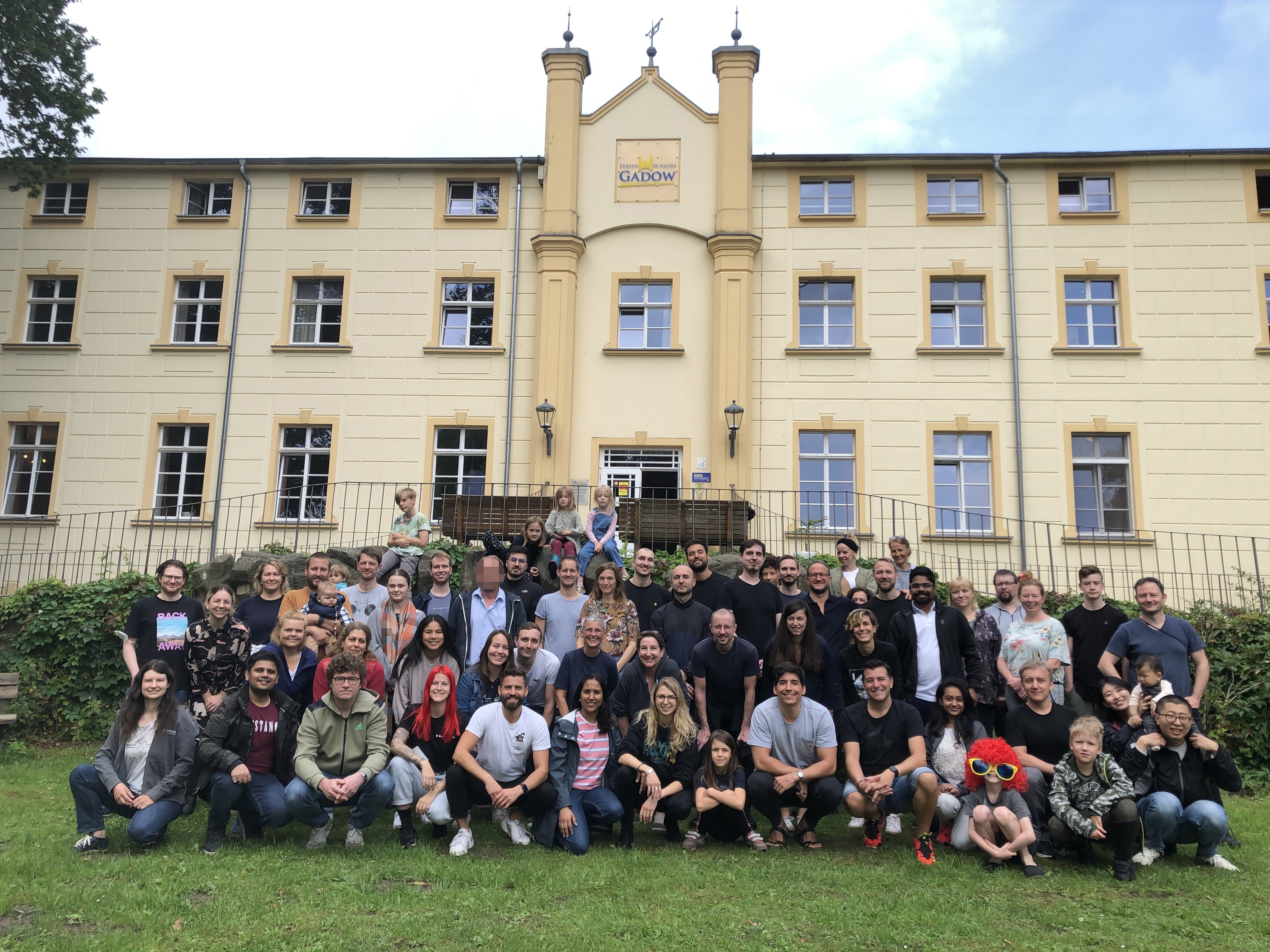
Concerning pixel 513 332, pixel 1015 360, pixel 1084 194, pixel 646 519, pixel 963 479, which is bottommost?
pixel 646 519

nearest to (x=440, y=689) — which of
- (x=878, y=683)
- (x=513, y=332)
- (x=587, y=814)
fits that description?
(x=587, y=814)

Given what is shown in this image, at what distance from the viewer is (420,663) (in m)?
6.78

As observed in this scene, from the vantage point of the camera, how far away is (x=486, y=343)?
56.7ft

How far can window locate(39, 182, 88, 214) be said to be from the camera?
1816 cm

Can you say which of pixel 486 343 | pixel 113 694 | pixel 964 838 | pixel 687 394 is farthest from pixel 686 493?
pixel 964 838

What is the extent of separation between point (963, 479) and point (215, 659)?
13076 millimetres

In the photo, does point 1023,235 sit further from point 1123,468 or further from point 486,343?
point 486,343

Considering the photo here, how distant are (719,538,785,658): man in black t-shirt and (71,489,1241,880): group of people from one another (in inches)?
1.3

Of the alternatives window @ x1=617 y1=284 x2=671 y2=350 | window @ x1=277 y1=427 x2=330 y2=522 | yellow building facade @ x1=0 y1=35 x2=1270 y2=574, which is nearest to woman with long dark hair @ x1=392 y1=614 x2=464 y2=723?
yellow building facade @ x1=0 y1=35 x2=1270 y2=574

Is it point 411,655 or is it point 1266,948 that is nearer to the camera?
point 1266,948

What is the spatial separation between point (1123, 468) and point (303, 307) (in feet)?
50.2

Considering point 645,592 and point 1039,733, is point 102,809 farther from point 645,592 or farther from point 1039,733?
point 1039,733

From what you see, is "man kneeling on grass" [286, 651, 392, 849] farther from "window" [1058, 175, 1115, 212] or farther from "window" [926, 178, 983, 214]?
"window" [1058, 175, 1115, 212]

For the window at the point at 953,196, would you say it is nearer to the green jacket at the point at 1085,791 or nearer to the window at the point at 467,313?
the window at the point at 467,313
